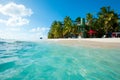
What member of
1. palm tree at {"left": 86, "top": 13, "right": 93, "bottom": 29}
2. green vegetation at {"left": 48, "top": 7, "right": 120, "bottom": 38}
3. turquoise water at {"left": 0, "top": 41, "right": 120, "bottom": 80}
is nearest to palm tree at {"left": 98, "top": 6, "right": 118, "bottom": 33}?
green vegetation at {"left": 48, "top": 7, "right": 120, "bottom": 38}

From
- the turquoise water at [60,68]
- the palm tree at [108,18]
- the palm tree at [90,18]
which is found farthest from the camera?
the palm tree at [90,18]

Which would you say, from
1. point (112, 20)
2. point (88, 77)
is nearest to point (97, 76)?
point (88, 77)

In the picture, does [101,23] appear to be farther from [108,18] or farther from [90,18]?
[90,18]

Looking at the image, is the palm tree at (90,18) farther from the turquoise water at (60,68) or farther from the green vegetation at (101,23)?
the turquoise water at (60,68)

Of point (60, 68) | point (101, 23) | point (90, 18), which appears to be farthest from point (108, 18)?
point (60, 68)

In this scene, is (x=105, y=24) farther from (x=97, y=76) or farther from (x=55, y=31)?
(x=97, y=76)

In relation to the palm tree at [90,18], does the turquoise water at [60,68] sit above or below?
below

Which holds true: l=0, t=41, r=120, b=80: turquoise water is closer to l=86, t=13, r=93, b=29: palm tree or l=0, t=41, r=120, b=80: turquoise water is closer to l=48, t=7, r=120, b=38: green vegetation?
l=48, t=7, r=120, b=38: green vegetation

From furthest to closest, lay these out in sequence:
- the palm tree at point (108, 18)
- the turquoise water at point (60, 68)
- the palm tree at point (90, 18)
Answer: the palm tree at point (90, 18), the palm tree at point (108, 18), the turquoise water at point (60, 68)

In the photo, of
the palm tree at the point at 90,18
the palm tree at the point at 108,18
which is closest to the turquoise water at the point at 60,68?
the palm tree at the point at 108,18

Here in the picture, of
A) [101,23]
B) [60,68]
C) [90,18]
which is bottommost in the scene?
[60,68]

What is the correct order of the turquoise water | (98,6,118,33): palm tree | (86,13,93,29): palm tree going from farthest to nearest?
(86,13,93,29): palm tree, (98,6,118,33): palm tree, the turquoise water

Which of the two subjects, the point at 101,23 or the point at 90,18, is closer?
the point at 101,23

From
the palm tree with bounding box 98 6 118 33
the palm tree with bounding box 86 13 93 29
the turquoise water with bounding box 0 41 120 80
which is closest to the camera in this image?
the turquoise water with bounding box 0 41 120 80
